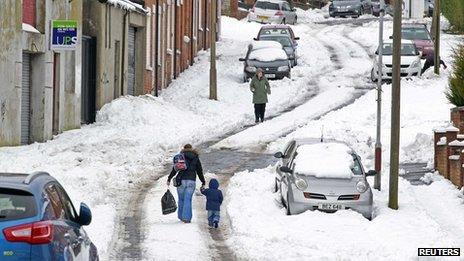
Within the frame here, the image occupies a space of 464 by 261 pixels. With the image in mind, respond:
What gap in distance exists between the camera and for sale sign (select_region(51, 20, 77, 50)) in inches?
1136

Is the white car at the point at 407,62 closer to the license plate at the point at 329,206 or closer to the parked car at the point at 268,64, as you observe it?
the parked car at the point at 268,64

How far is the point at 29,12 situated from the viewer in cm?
2914

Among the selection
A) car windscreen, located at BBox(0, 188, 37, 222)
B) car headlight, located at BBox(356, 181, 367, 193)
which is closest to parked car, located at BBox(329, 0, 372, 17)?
car headlight, located at BBox(356, 181, 367, 193)

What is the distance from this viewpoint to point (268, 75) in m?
46.3

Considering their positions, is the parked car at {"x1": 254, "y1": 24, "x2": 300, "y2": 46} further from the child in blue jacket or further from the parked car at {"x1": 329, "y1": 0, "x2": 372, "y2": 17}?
the child in blue jacket

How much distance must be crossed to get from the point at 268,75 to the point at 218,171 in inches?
796

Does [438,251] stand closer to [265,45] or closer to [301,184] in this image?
[301,184]

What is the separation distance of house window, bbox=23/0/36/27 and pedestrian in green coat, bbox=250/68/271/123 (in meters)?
8.97

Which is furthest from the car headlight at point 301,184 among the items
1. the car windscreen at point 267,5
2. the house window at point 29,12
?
the car windscreen at point 267,5

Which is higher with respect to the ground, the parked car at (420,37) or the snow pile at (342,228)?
the parked car at (420,37)

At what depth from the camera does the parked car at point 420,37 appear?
50.8 metres

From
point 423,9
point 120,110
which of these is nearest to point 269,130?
point 120,110

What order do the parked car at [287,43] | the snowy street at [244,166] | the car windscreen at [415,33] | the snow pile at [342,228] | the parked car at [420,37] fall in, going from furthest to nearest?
the car windscreen at [415,33] < the parked car at [287,43] < the parked car at [420,37] < the snowy street at [244,166] < the snow pile at [342,228]

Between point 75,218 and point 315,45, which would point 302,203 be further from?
point 315,45
